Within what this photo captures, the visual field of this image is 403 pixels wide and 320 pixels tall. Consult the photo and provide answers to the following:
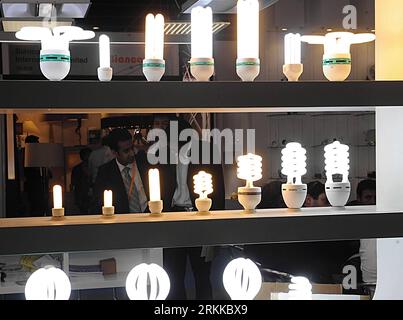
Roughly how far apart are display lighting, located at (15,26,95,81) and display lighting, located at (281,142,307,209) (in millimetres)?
589

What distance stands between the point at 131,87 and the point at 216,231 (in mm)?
358

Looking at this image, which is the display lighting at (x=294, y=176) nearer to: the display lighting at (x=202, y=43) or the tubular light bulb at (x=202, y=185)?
the tubular light bulb at (x=202, y=185)

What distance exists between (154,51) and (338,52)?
0.44 metres

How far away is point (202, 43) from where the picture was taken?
142 cm

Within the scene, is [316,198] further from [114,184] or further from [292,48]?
[292,48]

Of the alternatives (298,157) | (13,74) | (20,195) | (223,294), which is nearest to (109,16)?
(13,74)

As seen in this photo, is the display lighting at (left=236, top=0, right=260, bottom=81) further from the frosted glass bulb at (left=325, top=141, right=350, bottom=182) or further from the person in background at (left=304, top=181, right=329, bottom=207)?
the person in background at (left=304, top=181, right=329, bottom=207)

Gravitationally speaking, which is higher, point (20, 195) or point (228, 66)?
point (228, 66)

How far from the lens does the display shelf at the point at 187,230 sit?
1.30 m

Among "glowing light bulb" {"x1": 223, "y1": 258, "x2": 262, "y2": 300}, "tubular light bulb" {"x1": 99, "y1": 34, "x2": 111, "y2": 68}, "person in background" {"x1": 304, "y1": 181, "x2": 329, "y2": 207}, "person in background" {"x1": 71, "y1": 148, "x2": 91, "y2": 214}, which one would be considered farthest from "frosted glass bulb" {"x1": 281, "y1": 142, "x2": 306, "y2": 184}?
"person in background" {"x1": 71, "y1": 148, "x2": 91, "y2": 214}

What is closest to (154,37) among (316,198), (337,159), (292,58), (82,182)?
(292,58)

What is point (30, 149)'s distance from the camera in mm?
3732

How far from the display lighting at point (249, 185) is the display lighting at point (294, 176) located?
7cm

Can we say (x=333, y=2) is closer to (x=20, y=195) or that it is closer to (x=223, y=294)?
(x=223, y=294)
